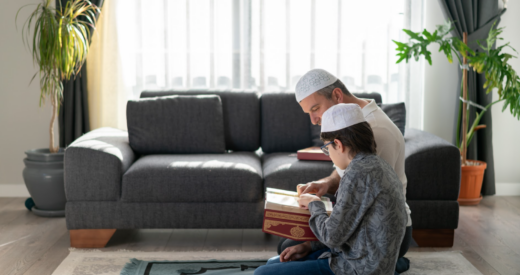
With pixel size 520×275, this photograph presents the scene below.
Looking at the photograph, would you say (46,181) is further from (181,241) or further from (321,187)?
(321,187)

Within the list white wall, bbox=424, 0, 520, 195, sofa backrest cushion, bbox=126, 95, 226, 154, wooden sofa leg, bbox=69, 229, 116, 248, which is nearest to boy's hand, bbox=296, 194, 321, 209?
wooden sofa leg, bbox=69, 229, 116, 248

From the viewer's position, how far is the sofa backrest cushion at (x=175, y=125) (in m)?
3.24

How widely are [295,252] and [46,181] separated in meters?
2.19

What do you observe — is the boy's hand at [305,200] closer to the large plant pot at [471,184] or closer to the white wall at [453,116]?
the large plant pot at [471,184]

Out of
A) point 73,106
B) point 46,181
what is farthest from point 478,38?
point 46,181

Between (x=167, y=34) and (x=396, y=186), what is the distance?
2871 millimetres

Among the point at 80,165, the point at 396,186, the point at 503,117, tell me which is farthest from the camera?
the point at 503,117

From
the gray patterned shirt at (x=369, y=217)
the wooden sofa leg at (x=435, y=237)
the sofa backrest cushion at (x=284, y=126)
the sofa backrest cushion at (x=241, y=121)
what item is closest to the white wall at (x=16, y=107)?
the sofa backrest cushion at (x=241, y=121)

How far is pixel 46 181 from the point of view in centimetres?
334

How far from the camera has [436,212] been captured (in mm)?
2826

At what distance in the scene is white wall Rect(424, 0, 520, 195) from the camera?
413 cm

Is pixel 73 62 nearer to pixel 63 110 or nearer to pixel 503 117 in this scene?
pixel 63 110

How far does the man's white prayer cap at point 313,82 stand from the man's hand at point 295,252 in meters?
0.56

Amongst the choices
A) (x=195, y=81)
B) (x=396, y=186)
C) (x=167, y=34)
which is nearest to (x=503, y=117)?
(x=195, y=81)
